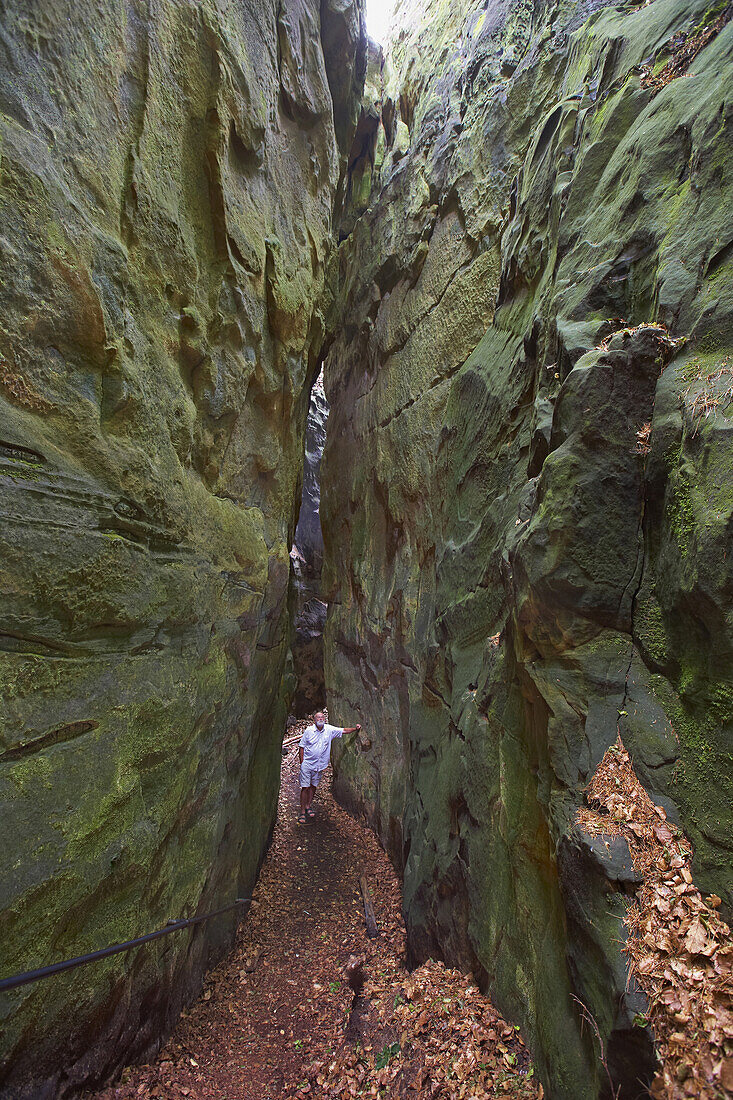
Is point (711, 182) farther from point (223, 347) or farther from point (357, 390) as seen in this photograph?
point (357, 390)

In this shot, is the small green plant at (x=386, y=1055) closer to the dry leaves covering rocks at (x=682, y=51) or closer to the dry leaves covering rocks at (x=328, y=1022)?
the dry leaves covering rocks at (x=328, y=1022)

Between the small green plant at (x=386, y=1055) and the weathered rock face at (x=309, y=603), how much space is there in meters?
12.3

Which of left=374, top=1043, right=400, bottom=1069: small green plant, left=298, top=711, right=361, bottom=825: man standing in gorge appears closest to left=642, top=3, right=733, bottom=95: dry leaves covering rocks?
left=374, top=1043, right=400, bottom=1069: small green plant

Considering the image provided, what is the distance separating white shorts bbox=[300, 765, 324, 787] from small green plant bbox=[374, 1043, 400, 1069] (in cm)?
571

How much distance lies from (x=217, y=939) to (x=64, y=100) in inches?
344

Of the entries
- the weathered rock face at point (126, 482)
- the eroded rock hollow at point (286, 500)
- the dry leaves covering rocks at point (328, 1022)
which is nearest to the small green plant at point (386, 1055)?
the dry leaves covering rocks at point (328, 1022)

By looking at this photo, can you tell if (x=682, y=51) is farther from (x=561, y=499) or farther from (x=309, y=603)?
(x=309, y=603)

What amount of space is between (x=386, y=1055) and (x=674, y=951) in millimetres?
3452

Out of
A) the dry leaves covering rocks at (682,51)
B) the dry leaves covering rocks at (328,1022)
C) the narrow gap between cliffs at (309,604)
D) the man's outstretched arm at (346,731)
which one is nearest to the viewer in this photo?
the dry leaves covering rocks at (328,1022)

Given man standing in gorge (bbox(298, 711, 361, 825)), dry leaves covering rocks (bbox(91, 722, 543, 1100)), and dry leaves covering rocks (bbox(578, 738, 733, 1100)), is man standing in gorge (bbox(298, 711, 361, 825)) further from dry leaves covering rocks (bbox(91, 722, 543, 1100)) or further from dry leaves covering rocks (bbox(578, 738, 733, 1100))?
dry leaves covering rocks (bbox(578, 738, 733, 1100))

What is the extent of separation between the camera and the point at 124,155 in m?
4.16

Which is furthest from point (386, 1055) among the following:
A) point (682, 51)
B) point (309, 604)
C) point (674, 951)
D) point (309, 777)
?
point (309, 604)

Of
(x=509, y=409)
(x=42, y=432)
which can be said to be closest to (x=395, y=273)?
(x=509, y=409)

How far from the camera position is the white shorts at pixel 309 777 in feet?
33.9
